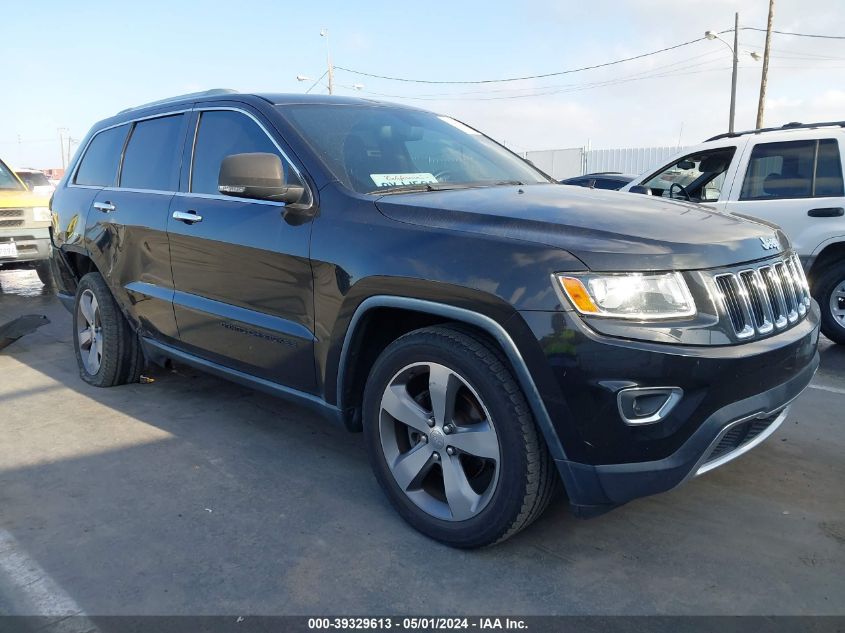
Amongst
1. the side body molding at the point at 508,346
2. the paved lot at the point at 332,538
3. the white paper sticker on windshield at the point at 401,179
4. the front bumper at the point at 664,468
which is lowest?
the paved lot at the point at 332,538

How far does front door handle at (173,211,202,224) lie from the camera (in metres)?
3.72

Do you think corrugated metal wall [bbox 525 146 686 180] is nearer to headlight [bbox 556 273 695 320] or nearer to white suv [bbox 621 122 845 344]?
white suv [bbox 621 122 845 344]

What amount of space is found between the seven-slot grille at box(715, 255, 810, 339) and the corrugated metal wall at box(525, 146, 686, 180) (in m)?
25.0

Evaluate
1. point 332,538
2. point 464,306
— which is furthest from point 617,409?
point 332,538

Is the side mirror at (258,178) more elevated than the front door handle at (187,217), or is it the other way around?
the side mirror at (258,178)

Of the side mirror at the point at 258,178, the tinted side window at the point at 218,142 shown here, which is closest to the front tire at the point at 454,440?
the side mirror at the point at 258,178

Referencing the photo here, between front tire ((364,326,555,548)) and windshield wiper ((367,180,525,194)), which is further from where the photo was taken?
windshield wiper ((367,180,525,194))

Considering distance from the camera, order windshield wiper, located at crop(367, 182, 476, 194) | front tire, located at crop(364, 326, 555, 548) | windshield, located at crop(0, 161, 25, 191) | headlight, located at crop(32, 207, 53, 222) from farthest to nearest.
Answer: windshield, located at crop(0, 161, 25, 191) → headlight, located at crop(32, 207, 53, 222) → windshield wiper, located at crop(367, 182, 476, 194) → front tire, located at crop(364, 326, 555, 548)

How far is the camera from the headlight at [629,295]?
2293 millimetres

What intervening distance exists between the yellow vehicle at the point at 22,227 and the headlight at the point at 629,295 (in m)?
8.65

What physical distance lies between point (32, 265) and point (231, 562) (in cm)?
939

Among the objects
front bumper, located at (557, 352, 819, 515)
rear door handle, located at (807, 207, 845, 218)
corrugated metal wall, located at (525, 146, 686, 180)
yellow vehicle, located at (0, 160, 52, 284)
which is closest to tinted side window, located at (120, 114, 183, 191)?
front bumper, located at (557, 352, 819, 515)

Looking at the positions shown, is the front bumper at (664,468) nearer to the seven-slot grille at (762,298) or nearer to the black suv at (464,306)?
the black suv at (464,306)

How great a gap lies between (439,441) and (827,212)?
4.68 metres
